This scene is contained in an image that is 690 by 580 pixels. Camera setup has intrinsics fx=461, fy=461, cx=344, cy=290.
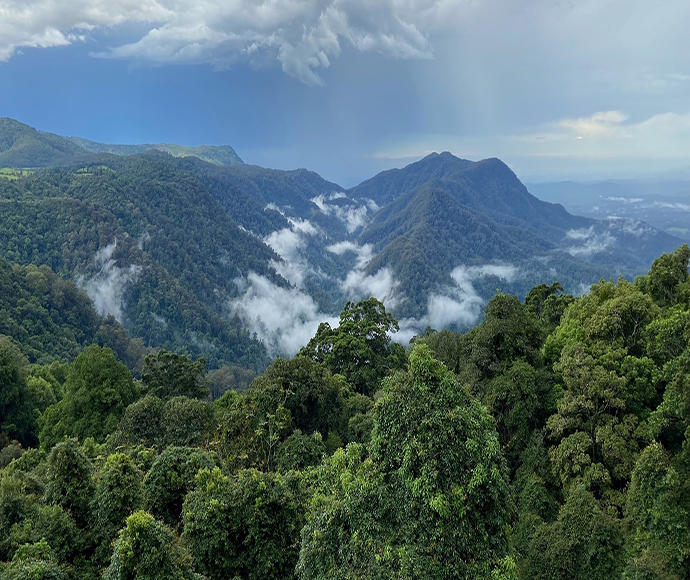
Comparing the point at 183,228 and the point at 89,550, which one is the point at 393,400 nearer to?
the point at 89,550

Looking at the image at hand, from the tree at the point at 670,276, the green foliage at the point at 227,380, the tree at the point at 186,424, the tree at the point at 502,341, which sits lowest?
the green foliage at the point at 227,380

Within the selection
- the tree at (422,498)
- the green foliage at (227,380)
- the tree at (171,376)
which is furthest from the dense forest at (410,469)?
the green foliage at (227,380)

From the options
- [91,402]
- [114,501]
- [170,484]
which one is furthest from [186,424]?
[114,501]

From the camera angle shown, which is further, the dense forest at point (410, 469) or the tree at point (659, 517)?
the tree at point (659, 517)

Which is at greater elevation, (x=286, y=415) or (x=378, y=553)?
(x=378, y=553)

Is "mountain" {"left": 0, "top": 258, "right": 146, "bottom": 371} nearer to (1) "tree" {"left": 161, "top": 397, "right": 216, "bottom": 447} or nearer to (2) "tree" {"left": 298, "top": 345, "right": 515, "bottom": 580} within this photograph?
(1) "tree" {"left": 161, "top": 397, "right": 216, "bottom": 447}

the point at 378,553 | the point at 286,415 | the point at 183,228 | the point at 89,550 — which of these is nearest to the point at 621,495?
the point at 378,553

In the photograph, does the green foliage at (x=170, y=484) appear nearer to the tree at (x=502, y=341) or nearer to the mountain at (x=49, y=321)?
the tree at (x=502, y=341)

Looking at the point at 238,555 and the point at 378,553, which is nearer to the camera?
the point at 378,553
